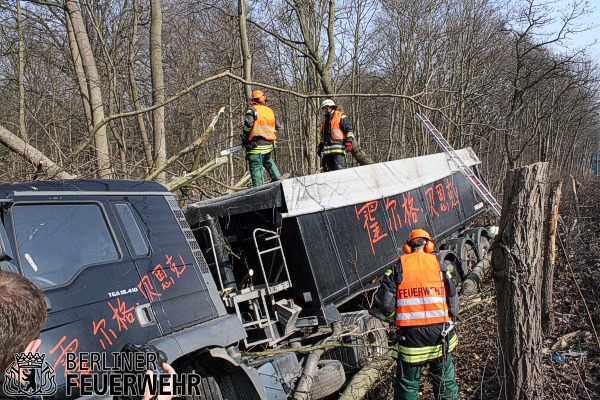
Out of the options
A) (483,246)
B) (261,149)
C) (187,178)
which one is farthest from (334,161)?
(187,178)

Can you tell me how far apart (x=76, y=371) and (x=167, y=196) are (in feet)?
6.19

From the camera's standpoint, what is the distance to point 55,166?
6.35m

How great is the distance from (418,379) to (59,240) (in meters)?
3.29

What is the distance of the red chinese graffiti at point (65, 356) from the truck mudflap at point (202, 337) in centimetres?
58

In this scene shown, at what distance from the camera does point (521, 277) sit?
173 inches

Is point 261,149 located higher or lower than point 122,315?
higher

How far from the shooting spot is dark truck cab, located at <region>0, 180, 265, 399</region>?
137 inches

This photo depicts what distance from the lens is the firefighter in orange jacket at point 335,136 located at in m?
10.3

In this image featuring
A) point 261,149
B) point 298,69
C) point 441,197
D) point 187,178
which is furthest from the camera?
point 298,69

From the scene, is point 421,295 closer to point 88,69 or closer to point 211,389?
point 211,389

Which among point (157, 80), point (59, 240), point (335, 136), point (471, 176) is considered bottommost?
point (471, 176)

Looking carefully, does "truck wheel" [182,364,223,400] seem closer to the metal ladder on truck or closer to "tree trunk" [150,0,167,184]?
"tree trunk" [150,0,167,184]

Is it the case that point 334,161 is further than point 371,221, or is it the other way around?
point 334,161

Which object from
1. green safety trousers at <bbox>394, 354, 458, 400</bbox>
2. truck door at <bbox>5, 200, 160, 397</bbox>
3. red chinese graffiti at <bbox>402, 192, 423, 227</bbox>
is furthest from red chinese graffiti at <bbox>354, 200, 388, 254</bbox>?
truck door at <bbox>5, 200, 160, 397</bbox>
